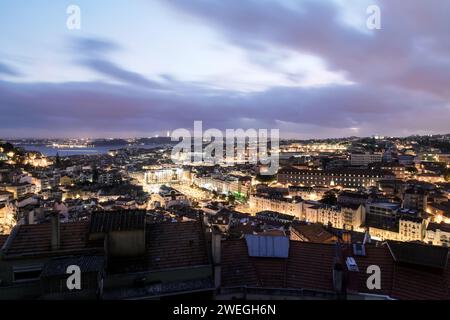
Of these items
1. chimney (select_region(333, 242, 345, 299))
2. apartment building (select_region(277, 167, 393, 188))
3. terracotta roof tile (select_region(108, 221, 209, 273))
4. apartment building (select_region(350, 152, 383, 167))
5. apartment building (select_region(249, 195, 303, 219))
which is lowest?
apartment building (select_region(249, 195, 303, 219))

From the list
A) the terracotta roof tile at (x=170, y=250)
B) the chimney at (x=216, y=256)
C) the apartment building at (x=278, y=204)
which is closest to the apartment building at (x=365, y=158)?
the apartment building at (x=278, y=204)

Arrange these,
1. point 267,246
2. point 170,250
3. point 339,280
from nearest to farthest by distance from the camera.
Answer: point 339,280
point 170,250
point 267,246

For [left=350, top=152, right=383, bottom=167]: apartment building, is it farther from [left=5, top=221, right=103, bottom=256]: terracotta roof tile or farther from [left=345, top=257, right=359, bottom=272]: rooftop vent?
[left=5, top=221, right=103, bottom=256]: terracotta roof tile

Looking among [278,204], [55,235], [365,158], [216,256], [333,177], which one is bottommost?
[278,204]

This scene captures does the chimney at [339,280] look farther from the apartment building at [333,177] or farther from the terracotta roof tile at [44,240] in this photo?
the apartment building at [333,177]

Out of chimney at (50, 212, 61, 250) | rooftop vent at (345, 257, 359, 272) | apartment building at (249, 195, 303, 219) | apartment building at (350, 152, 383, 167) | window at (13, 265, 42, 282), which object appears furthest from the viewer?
apartment building at (350, 152, 383, 167)

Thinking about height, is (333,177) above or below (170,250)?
below

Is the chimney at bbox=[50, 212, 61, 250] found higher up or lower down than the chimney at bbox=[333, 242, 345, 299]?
higher up

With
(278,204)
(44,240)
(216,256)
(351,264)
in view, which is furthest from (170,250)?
(278,204)

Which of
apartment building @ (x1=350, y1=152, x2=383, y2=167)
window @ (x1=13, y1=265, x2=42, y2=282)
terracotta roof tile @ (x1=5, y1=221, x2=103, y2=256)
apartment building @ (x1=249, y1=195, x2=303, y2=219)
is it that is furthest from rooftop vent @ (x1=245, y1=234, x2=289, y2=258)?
apartment building @ (x1=350, y1=152, x2=383, y2=167)

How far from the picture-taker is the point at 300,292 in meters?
5.43

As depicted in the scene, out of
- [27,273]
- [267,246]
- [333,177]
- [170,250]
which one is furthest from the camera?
[333,177]

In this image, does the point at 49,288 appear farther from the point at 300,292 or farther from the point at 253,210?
the point at 253,210

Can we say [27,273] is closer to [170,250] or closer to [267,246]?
[170,250]
